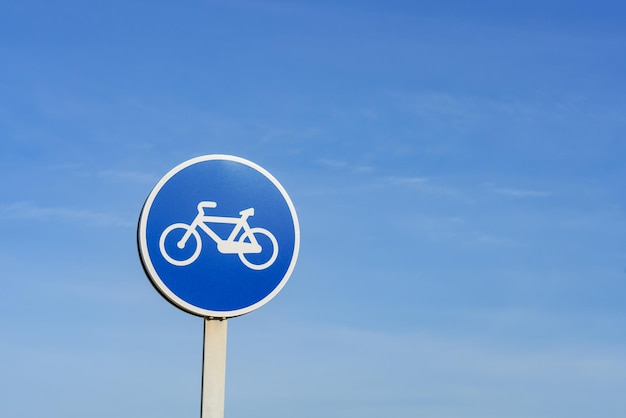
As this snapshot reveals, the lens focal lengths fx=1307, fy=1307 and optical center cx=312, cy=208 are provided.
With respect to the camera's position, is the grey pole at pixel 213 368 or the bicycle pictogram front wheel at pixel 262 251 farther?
the bicycle pictogram front wheel at pixel 262 251

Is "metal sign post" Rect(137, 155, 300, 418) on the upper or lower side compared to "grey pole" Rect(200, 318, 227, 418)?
upper

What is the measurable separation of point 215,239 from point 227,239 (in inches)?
3.0

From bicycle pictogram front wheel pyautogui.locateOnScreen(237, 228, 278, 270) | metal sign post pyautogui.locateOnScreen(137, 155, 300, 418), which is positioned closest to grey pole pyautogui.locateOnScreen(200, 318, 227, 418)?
metal sign post pyautogui.locateOnScreen(137, 155, 300, 418)

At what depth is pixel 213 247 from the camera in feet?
25.6

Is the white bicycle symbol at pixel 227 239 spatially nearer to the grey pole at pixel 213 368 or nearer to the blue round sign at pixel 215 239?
the blue round sign at pixel 215 239

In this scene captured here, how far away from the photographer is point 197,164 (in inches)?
310

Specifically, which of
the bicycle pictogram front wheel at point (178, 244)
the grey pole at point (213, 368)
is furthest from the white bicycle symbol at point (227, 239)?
the grey pole at point (213, 368)

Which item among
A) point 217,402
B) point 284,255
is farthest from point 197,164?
point 217,402

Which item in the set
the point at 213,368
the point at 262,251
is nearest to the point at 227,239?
the point at 262,251

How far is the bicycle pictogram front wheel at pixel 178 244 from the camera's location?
25.3ft

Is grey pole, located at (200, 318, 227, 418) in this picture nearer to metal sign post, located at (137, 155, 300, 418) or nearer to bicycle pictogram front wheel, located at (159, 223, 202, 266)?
metal sign post, located at (137, 155, 300, 418)

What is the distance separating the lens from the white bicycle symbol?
7738 mm

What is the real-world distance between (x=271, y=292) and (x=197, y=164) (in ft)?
2.93

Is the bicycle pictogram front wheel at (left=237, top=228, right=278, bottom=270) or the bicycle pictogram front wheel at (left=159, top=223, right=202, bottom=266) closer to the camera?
the bicycle pictogram front wheel at (left=159, top=223, right=202, bottom=266)
